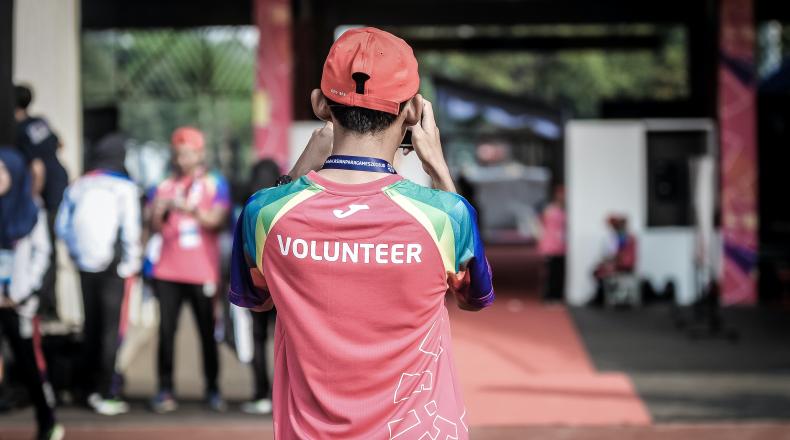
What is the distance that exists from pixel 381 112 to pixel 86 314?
212 inches

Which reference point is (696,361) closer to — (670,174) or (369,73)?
(670,174)

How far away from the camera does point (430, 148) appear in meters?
2.39

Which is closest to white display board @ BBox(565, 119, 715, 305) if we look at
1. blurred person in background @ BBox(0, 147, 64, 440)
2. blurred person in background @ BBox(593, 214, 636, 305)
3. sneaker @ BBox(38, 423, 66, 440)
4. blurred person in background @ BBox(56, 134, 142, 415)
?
blurred person in background @ BBox(593, 214, 636, 305)

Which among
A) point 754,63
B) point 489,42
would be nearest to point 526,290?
point 754,63

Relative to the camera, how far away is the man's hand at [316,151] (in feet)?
8.02

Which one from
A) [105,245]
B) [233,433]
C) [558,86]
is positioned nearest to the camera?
[233,433]

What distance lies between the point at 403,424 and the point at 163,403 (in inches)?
209

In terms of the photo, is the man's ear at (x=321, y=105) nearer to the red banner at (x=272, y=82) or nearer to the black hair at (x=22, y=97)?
the black hair at (x=22, y=97)

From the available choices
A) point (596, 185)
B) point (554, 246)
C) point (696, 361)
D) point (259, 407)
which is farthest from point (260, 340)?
point (596, 185)

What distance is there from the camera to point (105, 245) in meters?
7.06

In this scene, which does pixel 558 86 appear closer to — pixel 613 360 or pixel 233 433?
pixel 613 360

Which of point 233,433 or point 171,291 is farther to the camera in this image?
point 171,291

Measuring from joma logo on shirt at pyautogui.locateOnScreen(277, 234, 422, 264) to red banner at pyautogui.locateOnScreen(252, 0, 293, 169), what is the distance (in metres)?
12.2

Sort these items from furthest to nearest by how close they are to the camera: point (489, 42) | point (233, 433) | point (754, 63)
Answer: point (489, 42) → point (754, 63) → point (233, 433)
